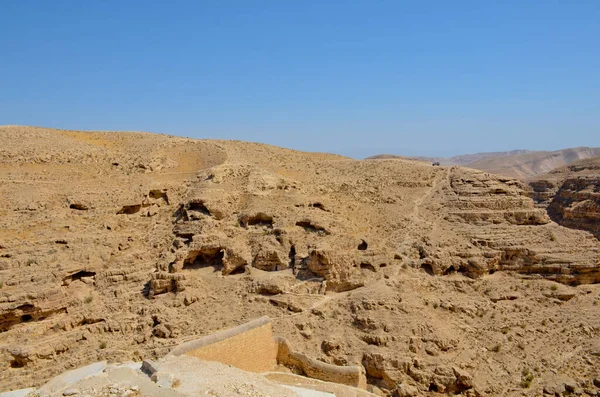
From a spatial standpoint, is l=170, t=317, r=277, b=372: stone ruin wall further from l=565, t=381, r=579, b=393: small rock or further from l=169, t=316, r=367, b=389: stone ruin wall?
l=565, t=381, r=579, b=393: small rock

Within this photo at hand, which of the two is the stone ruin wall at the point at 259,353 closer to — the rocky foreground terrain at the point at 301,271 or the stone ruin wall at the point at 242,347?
the stone ruin wall at the point at 242,347

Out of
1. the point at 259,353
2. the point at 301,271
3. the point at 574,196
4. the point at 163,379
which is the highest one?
the point at 574,196

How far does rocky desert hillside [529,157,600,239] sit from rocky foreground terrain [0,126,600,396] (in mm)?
17601

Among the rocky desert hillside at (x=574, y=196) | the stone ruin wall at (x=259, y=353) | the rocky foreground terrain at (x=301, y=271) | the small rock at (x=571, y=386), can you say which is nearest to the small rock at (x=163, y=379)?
the stone ruin wall at (x=259, y=353)

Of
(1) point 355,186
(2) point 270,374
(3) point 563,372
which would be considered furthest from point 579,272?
(2) point 270,374

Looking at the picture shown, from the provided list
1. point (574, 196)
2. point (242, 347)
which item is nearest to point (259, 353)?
A: point (242, 347)

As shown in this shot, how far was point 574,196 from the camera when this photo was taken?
45.8 metres

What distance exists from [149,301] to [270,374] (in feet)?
19.0

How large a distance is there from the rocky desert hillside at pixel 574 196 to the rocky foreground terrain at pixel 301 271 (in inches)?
693

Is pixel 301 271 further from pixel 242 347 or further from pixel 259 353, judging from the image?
pixel 242 347

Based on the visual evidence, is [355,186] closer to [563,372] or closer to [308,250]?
[308,250]

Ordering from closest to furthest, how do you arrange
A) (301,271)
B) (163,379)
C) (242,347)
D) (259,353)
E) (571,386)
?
(163,379)
(242,347)
(259,353)
(571,386)
(301,271)

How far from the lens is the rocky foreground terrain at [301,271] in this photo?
704 inches

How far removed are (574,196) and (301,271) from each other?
34.0 metres
